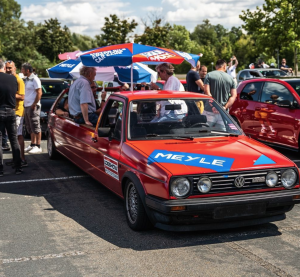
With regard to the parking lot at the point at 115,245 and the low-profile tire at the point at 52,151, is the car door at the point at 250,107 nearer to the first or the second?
the low-profile tire at the point at 52,151

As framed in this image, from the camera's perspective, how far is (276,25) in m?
33.3

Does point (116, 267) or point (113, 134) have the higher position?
point (113, 134)

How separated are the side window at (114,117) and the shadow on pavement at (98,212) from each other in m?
1.01

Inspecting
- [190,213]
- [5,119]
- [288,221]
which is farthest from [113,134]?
[5,119]

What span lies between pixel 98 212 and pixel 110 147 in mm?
826

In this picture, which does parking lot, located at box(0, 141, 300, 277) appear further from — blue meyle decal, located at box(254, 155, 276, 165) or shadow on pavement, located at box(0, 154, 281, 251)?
blue meyle decal, located at box(254, 155, 276, 165)

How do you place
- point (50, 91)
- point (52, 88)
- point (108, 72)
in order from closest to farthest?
point (108, 72) < point (50, 91) < point (52, 88)

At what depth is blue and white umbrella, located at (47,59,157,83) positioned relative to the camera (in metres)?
13.0

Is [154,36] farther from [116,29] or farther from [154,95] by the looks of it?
[154,95]

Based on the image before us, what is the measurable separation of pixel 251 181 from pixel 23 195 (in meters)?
3.68

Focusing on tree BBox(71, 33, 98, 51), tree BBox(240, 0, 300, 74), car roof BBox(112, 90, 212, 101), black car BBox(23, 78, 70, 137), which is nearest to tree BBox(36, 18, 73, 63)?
tree BBox(71, 33, 98, 51)

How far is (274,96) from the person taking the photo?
1040 centimetres

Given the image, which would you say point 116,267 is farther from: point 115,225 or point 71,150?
point 71,150

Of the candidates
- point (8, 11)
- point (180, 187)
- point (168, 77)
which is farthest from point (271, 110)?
point (8, 11)
